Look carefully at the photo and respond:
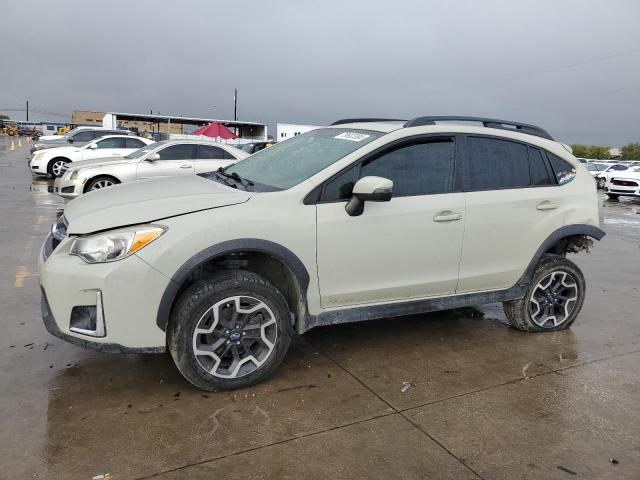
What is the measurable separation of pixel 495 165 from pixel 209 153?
27.6 ft

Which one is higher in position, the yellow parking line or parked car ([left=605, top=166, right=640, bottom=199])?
parked car ([left=605, top=166, right=640, bottom=199])

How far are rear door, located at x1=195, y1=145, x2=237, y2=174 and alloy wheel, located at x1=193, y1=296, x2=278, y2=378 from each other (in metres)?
8.43

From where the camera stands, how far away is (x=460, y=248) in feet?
13.1

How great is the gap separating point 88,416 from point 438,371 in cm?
234

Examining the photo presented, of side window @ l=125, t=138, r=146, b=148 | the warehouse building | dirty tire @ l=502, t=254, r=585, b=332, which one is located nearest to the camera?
dirty tire @ l=502, t=254, r=585, b=332

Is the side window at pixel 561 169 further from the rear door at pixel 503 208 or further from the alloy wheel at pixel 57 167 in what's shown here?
the alloy wheel at pixel 57 167

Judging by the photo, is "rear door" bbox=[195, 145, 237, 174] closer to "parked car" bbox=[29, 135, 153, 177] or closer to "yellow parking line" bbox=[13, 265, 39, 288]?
"parked car" bbox=[29, 135, 153, 177]

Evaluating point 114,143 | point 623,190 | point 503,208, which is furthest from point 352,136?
point 623,190

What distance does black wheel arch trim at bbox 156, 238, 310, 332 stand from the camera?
3.14 metres

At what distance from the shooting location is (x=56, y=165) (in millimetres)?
A: 16328

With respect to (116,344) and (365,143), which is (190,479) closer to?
(116,344)

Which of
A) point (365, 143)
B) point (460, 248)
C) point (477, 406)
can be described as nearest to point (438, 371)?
point (477, 406)

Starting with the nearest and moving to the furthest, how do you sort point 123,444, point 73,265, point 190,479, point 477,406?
point 190,479 < point 123,444 < point 73,265 < point 477,406

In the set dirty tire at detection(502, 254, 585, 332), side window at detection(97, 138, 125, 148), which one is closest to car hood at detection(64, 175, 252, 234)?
dirty tire at detection(502, 254, 585, 332)
